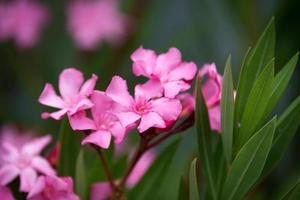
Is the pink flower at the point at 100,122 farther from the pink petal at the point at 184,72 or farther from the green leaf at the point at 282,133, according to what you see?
the green leaf at the point at 282,133

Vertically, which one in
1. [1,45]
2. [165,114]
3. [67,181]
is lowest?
[1,45]

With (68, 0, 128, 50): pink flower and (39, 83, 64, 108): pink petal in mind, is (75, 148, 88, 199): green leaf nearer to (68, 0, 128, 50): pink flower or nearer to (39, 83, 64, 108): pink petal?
(39, 83, 64, 108): pink petal

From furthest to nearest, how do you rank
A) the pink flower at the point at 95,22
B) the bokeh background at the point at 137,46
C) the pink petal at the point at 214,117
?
the pink flower at the point at 95,22, the bokeh background at the point at 137,46, the pink petal at the point at 214,117

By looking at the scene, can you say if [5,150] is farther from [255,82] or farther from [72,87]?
[255,82]

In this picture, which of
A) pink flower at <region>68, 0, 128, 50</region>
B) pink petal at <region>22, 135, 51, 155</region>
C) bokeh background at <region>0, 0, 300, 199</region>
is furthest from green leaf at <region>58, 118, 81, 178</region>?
pink flower at <region>68, 0, 128, 50</region>

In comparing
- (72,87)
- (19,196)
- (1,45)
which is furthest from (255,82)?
(1,45)

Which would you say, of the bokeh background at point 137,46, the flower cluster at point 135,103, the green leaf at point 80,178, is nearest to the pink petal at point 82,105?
the flower cluster at point 135,103
